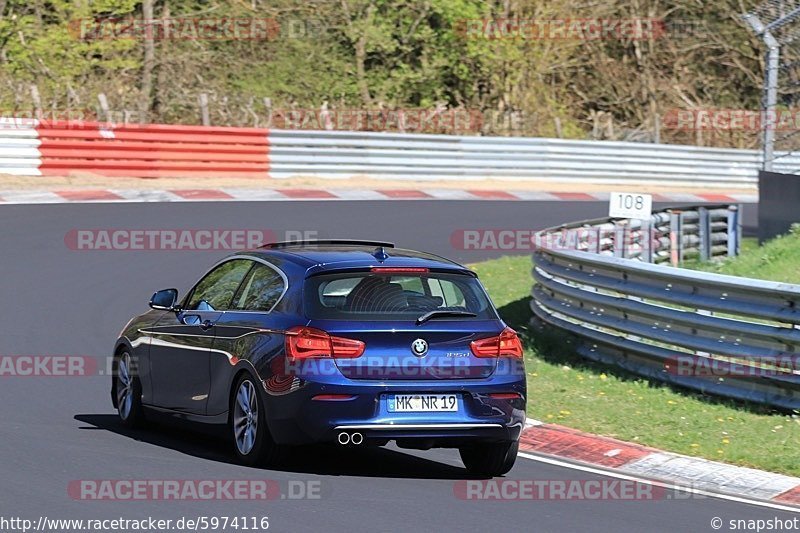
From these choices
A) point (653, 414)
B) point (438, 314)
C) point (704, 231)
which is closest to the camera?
point (438, 314)

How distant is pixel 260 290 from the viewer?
29.8 feet

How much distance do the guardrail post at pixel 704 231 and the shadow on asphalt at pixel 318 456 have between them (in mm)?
12544

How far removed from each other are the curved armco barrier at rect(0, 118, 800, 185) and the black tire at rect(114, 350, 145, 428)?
43.4 ft

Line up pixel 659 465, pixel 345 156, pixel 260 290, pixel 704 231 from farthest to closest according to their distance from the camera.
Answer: pixel 345 156 → pixel 704 231 → pixel 659 465 → pixel 260 290

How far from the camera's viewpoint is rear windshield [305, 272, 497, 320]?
8500 mm

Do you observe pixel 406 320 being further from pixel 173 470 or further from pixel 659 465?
pixel 659 465

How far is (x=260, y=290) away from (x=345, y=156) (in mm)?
21095

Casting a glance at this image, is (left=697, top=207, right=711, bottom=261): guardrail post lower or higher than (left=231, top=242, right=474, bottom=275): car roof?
lower

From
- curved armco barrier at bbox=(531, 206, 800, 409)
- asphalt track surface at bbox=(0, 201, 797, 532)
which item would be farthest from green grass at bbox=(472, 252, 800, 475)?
asphalt track surface at bbox=(0, 201, 797, 532)

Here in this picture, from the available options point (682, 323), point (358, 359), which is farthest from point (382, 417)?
point (682, 323)

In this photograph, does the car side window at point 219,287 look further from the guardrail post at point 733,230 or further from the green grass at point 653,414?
the guardrail post at point 733,230

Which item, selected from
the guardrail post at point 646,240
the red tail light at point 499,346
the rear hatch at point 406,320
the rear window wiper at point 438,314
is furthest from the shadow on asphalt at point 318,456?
the guardrail post at point 646,240

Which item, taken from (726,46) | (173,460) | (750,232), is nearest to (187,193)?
(750,232)

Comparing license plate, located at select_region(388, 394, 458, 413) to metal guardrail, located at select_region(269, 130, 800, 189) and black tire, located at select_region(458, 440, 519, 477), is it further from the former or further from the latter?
metal guardrail, located at select_region(269, 130, 800, 189)
